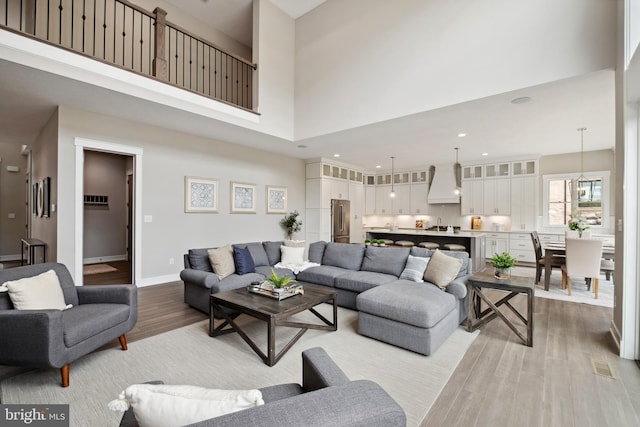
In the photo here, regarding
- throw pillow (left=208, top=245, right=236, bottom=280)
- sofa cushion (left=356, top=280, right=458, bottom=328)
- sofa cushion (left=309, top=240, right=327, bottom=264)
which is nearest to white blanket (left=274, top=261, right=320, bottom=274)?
sofa cushion (left=309, top=240, right=327, bottom=264)

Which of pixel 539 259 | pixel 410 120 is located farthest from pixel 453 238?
pixel 410 120

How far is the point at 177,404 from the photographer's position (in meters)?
0.83

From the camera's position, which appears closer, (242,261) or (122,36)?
(242,261)

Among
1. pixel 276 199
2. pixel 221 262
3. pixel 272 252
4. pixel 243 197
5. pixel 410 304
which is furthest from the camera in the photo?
pixel 276 199

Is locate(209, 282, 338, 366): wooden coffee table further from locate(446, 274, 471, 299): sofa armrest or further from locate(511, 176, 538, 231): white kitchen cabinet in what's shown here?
locate(511, 176, 538, 231): white kitchen cabinet

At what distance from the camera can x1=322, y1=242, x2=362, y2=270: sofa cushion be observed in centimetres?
454

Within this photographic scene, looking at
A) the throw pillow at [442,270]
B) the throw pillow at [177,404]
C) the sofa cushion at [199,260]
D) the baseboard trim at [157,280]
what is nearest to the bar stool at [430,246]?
the throw pillow at [442,270]

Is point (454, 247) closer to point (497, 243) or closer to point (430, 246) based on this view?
point (430, 246)

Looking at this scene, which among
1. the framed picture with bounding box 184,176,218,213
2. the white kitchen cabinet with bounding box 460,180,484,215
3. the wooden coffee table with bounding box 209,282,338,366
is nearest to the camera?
the wooden coffee table with bounding box 209,282,338,366

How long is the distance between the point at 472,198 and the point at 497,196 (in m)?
0.63

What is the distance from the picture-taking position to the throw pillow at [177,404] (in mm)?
818

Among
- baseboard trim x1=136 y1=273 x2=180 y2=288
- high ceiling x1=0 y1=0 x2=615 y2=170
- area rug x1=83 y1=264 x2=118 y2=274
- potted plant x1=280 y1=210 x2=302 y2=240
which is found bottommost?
area rug x1=83 y1=264 x2=118 y2=274

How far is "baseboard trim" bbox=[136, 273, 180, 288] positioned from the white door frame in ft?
0.26

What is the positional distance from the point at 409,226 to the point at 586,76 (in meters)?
7.23
